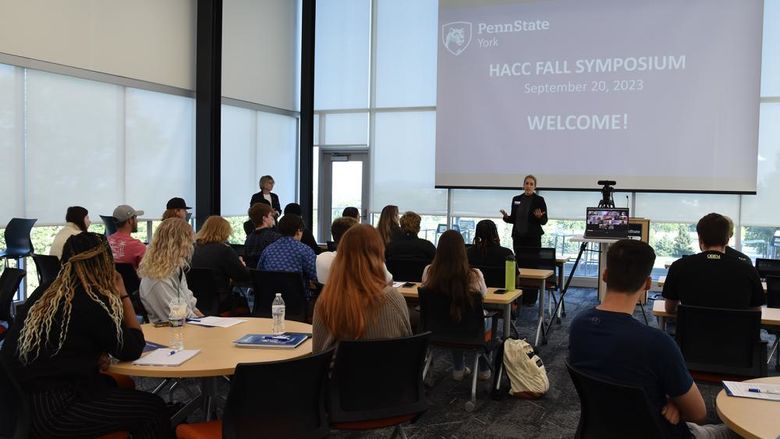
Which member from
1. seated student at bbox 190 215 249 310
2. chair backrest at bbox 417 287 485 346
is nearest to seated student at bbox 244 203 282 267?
seated student at bbox 190 215 249 310

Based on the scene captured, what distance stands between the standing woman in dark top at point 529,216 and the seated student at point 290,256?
11.9 feet

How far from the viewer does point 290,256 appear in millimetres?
5098

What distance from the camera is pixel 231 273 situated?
5270 mm

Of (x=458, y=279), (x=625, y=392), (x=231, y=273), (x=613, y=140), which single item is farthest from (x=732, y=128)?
(x=625, y=392)

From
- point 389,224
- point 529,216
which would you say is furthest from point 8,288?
point 529,216

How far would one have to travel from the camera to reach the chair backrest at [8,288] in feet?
14.8

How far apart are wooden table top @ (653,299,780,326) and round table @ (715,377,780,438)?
63.7 inches

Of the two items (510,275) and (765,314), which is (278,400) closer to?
(510,275)

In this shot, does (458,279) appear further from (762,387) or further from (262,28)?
A: (262,28)

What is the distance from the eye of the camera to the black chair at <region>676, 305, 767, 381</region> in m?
3.67

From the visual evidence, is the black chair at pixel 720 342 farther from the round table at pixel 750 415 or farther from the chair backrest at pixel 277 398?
the chair backrest at pixel 277 398

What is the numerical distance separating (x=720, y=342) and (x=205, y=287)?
3.50 metres

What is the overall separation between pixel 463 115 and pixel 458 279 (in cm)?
584

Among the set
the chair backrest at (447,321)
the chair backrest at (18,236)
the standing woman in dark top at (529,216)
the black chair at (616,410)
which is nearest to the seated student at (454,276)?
the chair backrest at (447,321)
